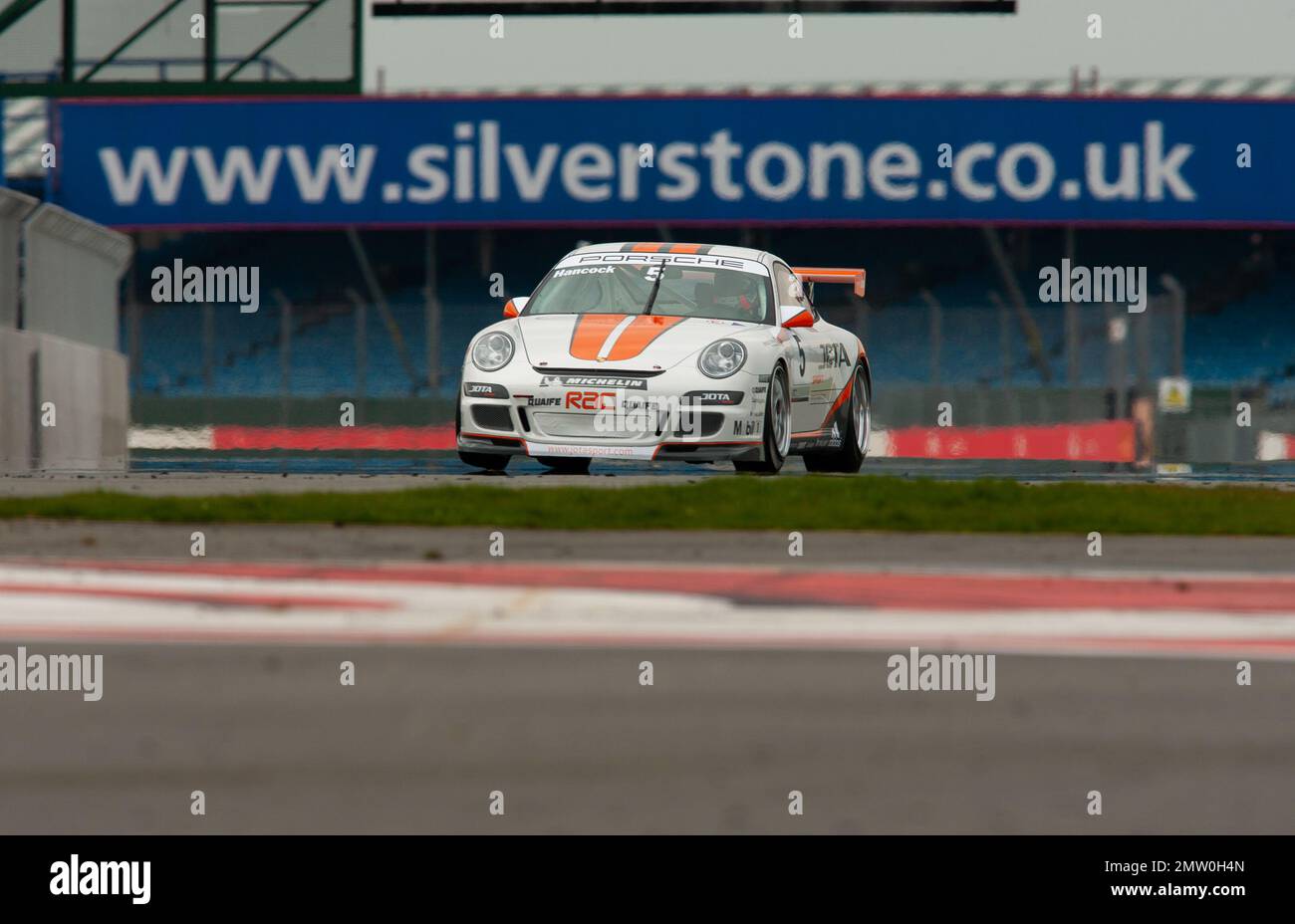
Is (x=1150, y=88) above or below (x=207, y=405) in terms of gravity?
above

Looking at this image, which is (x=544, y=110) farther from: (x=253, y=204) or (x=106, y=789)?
(x=106, y=789)

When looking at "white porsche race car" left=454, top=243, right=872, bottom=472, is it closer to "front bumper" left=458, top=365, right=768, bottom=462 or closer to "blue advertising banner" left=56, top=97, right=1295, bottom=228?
"front bumper" left=458, top=365, right=768, bottom=462

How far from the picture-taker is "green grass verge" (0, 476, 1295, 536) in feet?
33.6

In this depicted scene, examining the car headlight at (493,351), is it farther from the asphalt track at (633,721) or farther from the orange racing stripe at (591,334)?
the asphalt track at (633,721)

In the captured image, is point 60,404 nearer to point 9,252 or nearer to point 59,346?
point 59,346

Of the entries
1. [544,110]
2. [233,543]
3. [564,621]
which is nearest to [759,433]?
[233,543]

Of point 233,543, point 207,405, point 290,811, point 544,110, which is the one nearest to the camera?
point 290,811

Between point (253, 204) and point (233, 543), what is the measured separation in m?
20.3

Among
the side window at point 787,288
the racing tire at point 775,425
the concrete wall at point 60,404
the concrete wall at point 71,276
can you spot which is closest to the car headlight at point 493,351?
the racing tire at point 775,425

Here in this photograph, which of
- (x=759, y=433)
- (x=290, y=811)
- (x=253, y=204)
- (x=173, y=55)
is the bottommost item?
(x=290, y=811)

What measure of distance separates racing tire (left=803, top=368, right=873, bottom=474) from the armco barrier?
6591mm

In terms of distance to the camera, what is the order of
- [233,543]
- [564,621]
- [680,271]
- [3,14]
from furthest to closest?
[3,14], [680,271], [233,543], [564,621]

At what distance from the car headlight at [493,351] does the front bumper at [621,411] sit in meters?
0.08

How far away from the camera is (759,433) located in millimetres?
11875
